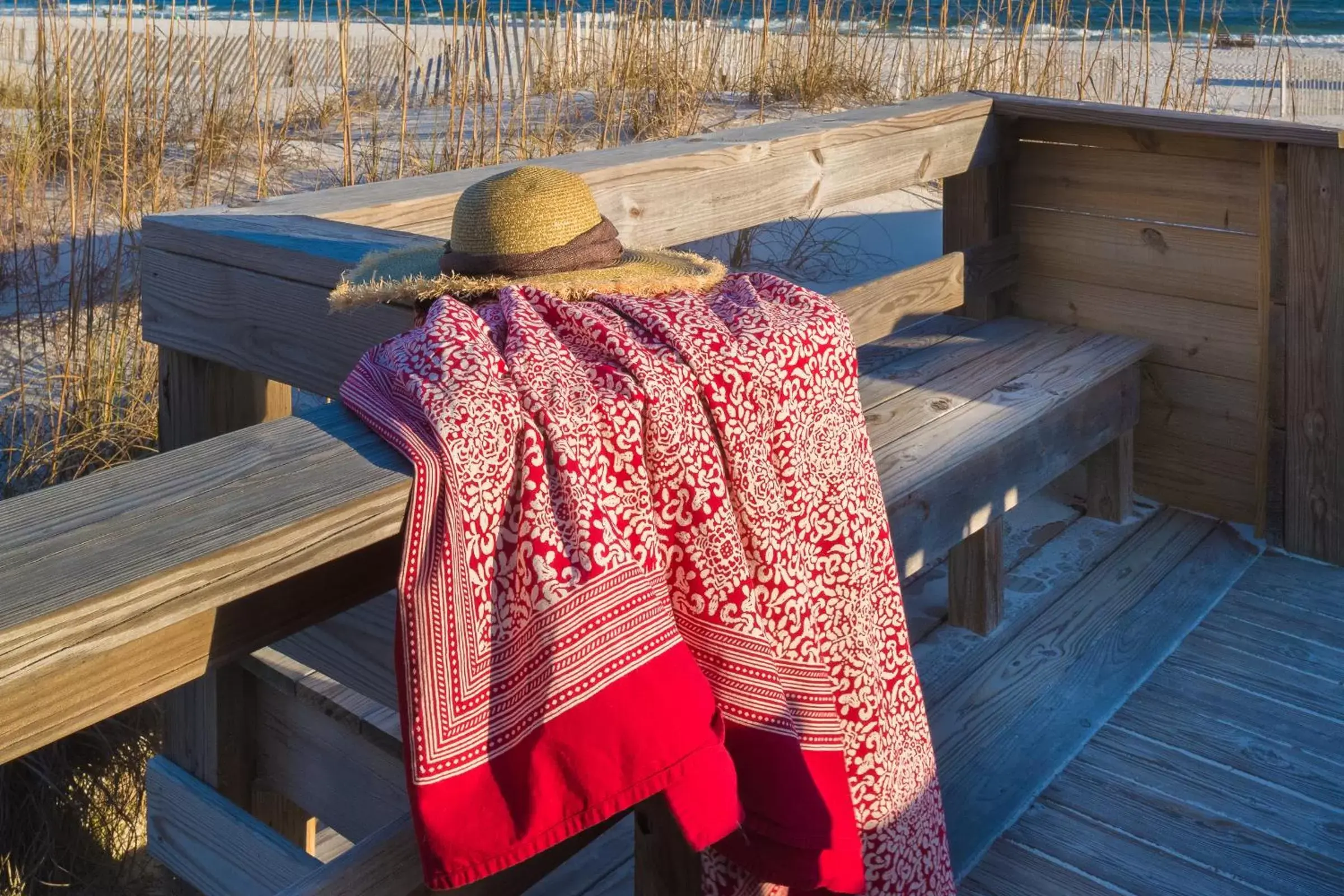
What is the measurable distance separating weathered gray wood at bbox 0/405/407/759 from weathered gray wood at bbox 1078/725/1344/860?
1521 millimetres

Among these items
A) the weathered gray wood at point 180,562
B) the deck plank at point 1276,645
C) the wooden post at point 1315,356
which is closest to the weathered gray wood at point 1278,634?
the deck plank at point 1276,645

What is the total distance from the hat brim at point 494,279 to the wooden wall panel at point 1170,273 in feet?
5.80

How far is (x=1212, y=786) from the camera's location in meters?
2.08

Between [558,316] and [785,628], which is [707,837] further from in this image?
[558,316]

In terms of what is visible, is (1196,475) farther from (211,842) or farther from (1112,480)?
(211,842)

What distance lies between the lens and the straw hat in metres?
1.29

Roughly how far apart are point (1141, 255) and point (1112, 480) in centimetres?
52

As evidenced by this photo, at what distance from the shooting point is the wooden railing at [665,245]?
0.83 metres

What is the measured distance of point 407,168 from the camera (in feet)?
16.0

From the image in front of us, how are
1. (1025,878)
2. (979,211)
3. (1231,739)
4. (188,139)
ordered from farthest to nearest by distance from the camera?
(188,139) < (979,211) < (1231,739) < (1025,878)

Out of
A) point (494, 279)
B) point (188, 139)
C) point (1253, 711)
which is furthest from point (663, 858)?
point (188, 139)

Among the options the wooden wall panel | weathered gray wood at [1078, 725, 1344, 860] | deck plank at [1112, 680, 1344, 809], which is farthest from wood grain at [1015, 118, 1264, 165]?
weathered gray wood at [1078, 725, 1344, 860]

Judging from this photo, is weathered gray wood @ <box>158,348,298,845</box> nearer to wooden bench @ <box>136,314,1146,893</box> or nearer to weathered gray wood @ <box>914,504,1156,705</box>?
wooden bench @ <box>136,314,1146,893</box>

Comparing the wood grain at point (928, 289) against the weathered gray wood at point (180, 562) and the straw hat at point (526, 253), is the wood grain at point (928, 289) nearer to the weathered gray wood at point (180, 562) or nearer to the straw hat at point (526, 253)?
the straw hat at point (526, 253)
